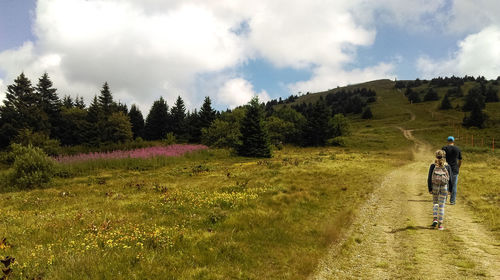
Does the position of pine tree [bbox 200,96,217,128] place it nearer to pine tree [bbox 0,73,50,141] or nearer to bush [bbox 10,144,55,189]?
pine tree [bbox 0,73,50,141]

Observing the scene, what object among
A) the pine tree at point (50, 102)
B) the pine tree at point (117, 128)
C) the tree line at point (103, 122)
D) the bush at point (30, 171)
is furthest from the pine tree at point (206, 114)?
the bush at point (30, 171)

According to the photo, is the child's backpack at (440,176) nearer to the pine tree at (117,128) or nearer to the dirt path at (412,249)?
the dirt path at (412,249)

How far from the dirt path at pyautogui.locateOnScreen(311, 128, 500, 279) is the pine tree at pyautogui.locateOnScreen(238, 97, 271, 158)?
73.4 ft

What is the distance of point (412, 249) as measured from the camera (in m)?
6.75

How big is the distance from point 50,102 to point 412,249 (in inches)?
3257

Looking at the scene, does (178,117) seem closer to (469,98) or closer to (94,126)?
→ (94,126)

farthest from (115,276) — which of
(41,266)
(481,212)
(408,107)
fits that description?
(408,107)

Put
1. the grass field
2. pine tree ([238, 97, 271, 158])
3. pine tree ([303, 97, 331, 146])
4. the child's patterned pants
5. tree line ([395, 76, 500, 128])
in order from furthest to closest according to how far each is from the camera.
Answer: tree line ([395, 76, 500, 128]), pine tree ([303, 97, 331, 146]), pine tree ([238, 97, 271, 158]), the child's patterned pants, the grass field

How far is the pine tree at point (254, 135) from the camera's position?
108ft

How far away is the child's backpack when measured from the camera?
323 inches

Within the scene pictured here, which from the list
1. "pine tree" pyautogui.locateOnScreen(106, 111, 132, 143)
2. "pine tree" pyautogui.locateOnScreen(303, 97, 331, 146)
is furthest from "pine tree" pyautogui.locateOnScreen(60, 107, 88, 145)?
"pine tree" pyautogui.locateOnScreen(303, 97, 331, 146)

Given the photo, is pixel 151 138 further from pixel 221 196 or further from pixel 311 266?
pixel 311 266

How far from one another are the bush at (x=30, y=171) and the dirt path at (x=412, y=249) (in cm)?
1922

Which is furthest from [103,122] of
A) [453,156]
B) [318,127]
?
[453,156]
